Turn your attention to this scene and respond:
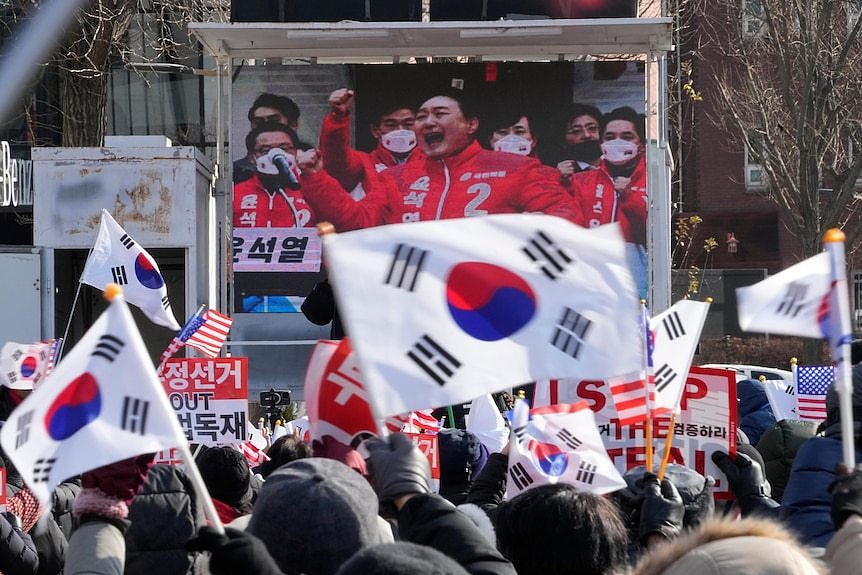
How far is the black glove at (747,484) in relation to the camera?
194 inches

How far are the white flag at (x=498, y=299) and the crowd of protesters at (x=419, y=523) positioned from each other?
0.27 metres

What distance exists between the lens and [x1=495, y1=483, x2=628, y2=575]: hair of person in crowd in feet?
10.7

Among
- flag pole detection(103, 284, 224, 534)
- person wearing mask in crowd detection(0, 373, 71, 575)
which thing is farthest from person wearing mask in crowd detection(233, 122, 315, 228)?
flag pole detection(103, 284, 224, 534)

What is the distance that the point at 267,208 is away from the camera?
1727 cm

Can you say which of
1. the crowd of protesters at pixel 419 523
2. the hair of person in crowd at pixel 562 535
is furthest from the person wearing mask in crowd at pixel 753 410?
the hair of person in crowd at pixel 562 535

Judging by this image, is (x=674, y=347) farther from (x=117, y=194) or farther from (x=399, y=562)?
(x=117, y=194)

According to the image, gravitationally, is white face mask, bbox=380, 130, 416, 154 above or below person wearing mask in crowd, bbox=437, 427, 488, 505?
above

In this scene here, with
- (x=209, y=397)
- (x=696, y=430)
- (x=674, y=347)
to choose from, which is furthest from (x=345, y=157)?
(x=674, y=347)

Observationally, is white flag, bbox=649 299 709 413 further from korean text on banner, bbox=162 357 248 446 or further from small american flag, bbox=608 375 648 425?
korean text on banner, bbox=162 357 248 446

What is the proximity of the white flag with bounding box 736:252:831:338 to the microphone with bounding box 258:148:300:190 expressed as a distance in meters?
13.9

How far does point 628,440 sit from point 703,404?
648mm

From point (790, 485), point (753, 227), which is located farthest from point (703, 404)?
point (753, 227)

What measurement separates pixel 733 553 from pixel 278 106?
51.6 feet

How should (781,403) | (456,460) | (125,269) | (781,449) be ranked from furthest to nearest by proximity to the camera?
1. (125,269)
2. (781,403)
3. (456,460)
4. (781,449)
